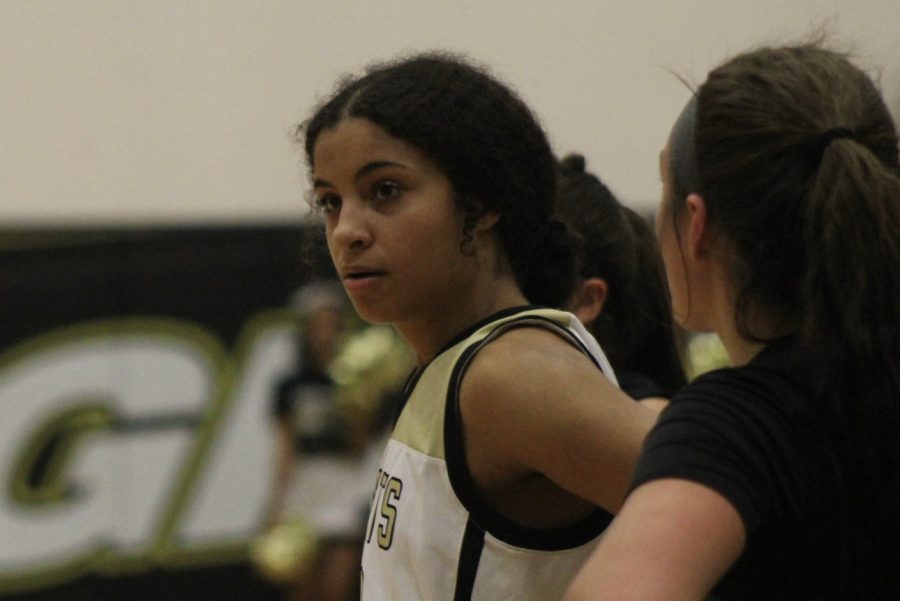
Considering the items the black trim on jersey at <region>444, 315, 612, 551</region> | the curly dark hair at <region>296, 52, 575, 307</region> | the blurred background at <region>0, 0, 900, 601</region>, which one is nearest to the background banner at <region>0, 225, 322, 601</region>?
the blurred background at <region>0, 0, 900, 601</region>

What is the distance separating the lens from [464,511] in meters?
1.24

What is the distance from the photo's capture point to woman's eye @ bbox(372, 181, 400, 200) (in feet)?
4.42

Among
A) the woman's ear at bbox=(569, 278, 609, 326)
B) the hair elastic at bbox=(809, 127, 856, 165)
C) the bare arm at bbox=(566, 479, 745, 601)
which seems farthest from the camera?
the woman's ear at bbox=(569, 278, 609, 326)

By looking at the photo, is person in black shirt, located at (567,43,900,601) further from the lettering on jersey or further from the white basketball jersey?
the lettering on jersey

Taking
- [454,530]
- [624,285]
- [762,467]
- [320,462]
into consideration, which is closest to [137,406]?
[320,462]

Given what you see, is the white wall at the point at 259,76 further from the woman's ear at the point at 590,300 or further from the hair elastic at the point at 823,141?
the hair elastic at the point at 823,141

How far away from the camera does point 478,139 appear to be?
138 centimetres

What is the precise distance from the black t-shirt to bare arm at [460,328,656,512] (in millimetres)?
275

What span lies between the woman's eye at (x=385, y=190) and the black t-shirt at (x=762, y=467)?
521 mm

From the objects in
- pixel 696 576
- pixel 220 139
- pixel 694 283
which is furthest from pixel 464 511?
pixel 220 139

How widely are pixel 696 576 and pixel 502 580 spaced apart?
18.4 inches

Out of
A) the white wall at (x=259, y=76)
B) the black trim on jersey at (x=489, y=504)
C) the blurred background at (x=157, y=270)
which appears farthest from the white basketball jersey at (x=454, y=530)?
the white wall at (x=259, y=76)

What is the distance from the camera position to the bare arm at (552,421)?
3.84ft

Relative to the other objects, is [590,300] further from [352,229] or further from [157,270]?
[157,270]
